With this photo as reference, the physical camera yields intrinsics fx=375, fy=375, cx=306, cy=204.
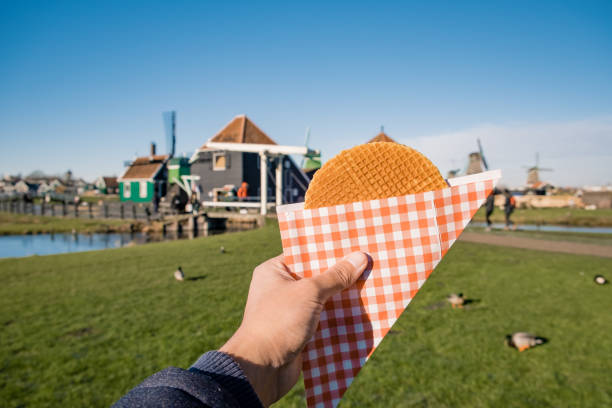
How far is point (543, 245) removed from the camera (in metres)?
13.4

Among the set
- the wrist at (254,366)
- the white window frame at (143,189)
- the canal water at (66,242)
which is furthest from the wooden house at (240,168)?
the wrist at (254,366)

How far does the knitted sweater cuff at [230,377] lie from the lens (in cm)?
98

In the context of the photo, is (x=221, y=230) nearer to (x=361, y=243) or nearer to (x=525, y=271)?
(x=525, y=271)

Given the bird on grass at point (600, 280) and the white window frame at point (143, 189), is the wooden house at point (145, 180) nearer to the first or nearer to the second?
the white window frame at point (143, 189)

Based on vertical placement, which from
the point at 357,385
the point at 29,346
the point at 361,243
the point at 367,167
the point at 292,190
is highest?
the point at 292,190

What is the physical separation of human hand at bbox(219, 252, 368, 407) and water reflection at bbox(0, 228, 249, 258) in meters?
19.3

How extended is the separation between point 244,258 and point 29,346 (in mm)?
6365

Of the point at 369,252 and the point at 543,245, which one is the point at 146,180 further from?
the point at 369,252

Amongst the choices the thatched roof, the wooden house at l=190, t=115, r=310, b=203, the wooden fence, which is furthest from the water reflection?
the thatched roof

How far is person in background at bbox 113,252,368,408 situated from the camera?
837 millimetres

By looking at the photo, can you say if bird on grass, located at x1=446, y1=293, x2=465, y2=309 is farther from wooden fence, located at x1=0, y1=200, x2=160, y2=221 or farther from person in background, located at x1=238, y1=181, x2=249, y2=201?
wooden fence, located at x1=0, y1=200, x2=160, y2=221

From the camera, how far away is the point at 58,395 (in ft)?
13.2

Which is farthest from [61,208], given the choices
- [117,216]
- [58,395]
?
[58,395]

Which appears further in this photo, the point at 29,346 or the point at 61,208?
the point at 61,208
